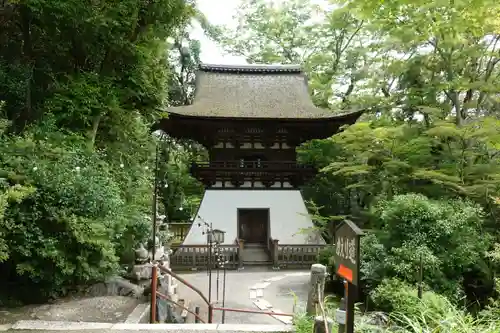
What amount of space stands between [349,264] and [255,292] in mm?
8097

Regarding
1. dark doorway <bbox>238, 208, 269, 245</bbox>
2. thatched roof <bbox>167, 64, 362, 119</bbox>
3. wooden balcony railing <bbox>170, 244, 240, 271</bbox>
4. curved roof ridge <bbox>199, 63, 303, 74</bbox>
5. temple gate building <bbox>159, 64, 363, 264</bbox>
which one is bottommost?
wooden balcony railing <bbox>170, 244, 240, 271</bbox>

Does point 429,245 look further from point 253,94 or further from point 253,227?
point 253,94

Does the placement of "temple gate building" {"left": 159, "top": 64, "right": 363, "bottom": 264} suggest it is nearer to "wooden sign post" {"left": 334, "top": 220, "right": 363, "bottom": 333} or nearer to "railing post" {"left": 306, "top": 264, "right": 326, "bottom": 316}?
"railing post" {"left": 306, "top": 264, "right": 326, "bottom": 316}

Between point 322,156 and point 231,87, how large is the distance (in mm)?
4986

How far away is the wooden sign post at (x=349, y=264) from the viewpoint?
288 centimetres

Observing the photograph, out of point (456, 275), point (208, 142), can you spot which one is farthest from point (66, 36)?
point (456, 275)

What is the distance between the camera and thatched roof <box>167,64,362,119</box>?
1436 centimetres

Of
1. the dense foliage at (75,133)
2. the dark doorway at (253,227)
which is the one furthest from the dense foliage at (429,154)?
the dense foliage at (75,133)

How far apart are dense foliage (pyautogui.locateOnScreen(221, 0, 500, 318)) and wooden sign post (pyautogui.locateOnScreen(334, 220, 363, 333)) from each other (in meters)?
3.39

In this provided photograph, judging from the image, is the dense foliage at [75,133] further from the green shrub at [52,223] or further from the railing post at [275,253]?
the railing post at [275,253]

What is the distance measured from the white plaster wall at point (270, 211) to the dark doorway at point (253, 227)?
0.63 metres

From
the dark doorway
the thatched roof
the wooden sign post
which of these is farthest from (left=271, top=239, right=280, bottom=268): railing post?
the wooden sign post

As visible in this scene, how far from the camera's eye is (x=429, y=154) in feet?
35.3

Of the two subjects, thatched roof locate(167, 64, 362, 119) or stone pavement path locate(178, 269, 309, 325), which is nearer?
stone pavement path locate(178, 269, 309, 325)
